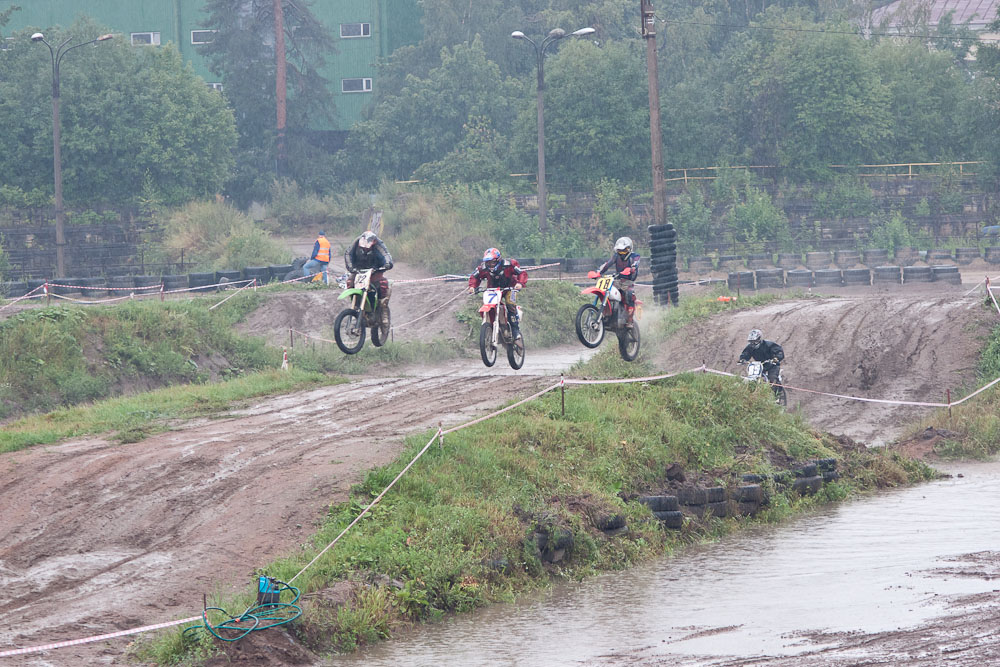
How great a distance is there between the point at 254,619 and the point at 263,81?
2218 inches

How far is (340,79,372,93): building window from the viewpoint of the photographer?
230 feet

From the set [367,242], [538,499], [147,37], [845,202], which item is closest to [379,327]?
[367,242]

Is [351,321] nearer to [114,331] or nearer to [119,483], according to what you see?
[119,483]

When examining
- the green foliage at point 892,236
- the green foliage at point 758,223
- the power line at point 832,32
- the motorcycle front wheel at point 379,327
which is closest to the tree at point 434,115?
the power line at point 832,32

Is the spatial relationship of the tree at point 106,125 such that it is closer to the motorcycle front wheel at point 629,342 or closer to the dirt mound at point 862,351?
the dirt mound at point 862,351

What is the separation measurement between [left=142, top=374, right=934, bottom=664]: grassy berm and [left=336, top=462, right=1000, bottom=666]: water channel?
1.43 feet

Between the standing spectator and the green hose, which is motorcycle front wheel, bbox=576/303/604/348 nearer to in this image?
the green hose

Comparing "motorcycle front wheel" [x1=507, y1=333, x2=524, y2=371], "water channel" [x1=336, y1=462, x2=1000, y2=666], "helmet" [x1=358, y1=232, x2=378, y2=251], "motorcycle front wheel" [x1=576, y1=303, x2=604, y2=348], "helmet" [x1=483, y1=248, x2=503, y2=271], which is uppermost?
"helmet" [x1=358, y1=232, x2=378, y2=251]

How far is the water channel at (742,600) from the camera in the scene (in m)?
13.5

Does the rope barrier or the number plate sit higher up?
the number plate

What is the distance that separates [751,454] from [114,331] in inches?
594

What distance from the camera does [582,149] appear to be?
195 feet

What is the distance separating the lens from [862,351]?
28.9m

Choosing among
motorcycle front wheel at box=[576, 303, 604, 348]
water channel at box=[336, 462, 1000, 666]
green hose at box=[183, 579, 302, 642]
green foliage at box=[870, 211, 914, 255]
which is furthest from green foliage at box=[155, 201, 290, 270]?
green hose at box=[183, 579, 302, 642]
